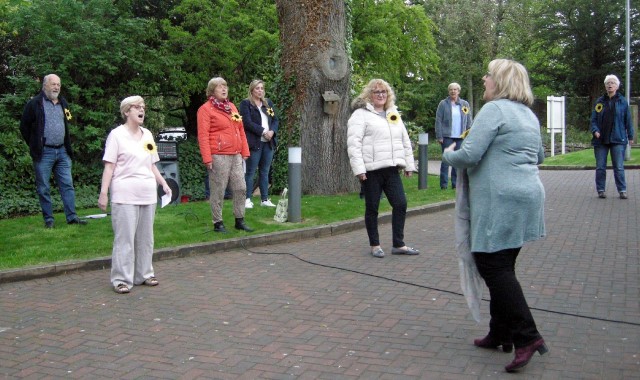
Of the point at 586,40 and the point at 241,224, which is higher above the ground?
the point at 586,40

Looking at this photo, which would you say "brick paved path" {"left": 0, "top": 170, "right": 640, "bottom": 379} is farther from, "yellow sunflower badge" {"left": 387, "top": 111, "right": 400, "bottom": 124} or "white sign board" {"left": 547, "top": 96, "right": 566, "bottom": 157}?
"white sign board" {"left": 547, "top": 96, "right": 566, "bottom": 157}

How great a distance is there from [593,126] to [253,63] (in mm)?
8834

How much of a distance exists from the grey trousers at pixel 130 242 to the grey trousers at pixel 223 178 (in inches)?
79.5

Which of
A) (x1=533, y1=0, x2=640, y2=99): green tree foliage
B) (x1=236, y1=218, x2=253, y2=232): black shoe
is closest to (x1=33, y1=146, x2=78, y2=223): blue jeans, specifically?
(x1=236, y1=218, x2=253, y2=232): black shoe

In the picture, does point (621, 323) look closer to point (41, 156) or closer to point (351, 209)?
point (351, 209)

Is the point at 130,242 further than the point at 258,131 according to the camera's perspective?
No

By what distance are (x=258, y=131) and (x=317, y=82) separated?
7.57ft

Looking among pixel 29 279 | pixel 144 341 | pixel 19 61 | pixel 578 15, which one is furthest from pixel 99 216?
pixel 578 15

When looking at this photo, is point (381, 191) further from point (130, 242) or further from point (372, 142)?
point (130, 242)

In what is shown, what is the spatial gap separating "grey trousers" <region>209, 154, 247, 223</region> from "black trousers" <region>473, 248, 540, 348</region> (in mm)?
4746

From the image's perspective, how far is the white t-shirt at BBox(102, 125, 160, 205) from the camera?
688 centimetres

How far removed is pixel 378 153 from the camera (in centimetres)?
812

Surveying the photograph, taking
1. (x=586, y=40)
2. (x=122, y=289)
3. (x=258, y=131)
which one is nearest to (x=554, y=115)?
(x=258, y=131)

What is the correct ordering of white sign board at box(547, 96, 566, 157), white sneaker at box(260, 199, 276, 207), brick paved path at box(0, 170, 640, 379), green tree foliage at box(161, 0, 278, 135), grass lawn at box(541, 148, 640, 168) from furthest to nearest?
white sign board at box(547, 96, 566, 157)
grass lawn at box(541, 148, 640, 168)
green tree foliage at box(161, 0, 278, 135)
white sneaker at box(260, 199, 276, 207)
brick paved path at box(0, 170, 640, 379)
